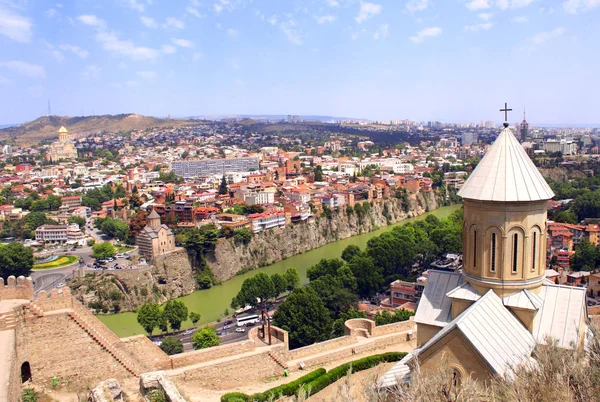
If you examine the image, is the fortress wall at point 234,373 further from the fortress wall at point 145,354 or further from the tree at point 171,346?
the tree at point 171,346

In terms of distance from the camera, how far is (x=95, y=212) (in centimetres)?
2389

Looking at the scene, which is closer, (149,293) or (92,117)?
(149,293)

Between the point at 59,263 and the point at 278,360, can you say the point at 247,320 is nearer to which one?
the point at 278,360

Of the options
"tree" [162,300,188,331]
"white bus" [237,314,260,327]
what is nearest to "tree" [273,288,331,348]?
"white bus" [237,314,260,327]

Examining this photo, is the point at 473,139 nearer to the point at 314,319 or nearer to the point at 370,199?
the point at 370,199

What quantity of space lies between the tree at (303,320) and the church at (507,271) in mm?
5329

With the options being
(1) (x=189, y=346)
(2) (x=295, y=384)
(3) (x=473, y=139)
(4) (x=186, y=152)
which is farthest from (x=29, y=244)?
(3) (x=473, y=139)

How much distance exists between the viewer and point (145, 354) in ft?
18.7

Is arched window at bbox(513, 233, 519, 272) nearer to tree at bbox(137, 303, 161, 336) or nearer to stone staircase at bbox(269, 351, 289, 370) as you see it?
stone staircase at bbox(269, 351, 289, 370)

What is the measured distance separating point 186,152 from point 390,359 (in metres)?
45.8

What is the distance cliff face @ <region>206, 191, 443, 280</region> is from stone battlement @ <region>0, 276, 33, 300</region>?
1066 centimetres

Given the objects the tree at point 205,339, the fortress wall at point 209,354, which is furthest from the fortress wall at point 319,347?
the tree at point 205,339

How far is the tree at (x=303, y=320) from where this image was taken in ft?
32.3

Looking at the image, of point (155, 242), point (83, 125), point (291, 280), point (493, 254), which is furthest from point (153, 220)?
point (83, 125)
